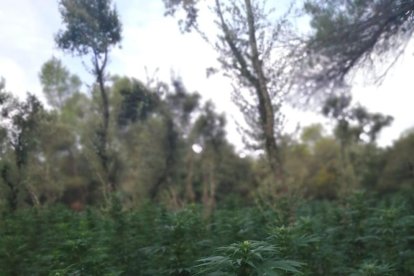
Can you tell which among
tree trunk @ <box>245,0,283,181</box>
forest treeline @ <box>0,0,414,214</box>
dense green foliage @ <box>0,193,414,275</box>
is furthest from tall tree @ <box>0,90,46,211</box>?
tree trunk @ <box>245,0,283,181</box>

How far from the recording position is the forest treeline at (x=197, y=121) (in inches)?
416

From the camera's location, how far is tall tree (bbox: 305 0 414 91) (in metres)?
9.43

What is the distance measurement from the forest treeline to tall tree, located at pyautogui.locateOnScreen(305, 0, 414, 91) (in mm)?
27

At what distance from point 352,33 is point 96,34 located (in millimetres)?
12048

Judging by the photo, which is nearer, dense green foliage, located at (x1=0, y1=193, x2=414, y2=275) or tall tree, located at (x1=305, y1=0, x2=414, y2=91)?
dense green foliage, located at (x1=0, y1=193, x2=414, y2=275)

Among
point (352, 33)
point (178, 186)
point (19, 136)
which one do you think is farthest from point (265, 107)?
point (178, 186)

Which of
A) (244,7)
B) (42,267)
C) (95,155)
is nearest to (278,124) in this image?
(244,7)

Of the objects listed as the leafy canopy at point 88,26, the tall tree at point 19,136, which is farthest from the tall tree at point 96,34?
the tall tree at point 19,136

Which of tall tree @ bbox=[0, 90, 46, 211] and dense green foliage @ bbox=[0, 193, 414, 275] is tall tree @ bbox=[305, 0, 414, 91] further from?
tall tree @ bbox=[0, 90, 46, 211]

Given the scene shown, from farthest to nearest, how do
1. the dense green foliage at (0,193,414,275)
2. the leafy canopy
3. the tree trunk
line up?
the leafy canopy < the tree trunk < the dense green foliage at (0,193,414,275)

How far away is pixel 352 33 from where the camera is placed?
990 cm

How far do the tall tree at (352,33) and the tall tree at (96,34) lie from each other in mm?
10314

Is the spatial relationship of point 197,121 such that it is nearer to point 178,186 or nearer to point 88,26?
point 178,186

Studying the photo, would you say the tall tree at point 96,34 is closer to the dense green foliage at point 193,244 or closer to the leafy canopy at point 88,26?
the leafy canopy at point 88,26
